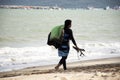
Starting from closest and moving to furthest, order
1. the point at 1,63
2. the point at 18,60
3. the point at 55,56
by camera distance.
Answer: the point at 1,63, the point at 18,60, the point at 55,56

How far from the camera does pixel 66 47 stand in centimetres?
955

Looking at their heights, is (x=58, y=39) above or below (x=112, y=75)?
above

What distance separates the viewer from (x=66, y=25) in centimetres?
941

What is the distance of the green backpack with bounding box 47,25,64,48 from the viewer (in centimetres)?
907

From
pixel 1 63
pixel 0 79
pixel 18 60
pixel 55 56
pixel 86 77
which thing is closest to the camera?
pixel 86 77

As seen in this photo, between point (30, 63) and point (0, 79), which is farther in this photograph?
point (30, 63)

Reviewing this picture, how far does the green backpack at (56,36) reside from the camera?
29.8ft

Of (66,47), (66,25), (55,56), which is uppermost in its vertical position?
(66,25)

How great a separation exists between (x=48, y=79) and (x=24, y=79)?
1.93 ft

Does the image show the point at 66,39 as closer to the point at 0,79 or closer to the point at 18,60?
the point at 0,79

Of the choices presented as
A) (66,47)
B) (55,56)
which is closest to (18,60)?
(55,56)

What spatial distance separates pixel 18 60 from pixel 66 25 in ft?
17.8

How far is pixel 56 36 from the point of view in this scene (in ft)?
29.9

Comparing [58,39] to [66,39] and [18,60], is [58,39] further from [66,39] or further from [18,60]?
[18,60]
